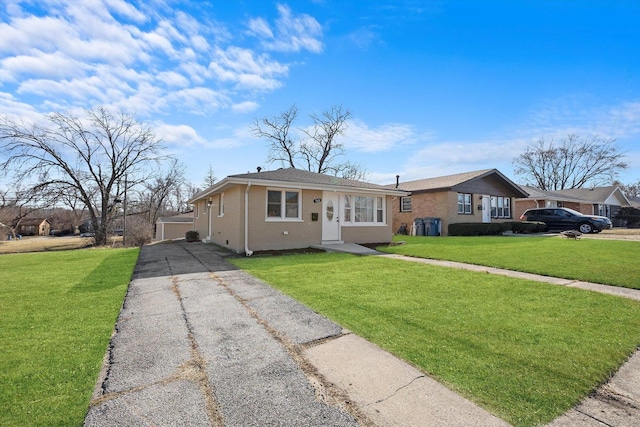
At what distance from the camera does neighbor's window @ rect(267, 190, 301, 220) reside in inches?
422

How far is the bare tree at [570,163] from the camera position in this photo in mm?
37225

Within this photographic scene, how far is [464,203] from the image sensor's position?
19438mm

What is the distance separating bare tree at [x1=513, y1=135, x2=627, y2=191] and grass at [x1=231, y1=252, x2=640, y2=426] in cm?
4470

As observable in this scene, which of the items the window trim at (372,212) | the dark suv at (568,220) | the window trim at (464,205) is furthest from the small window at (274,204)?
the dark suv at (568,220)

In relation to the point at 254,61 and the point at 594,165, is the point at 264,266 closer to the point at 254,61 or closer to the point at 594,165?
the point at 254,61

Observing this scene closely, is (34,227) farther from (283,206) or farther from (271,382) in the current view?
(271,382)

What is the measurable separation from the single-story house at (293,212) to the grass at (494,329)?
4.38 m

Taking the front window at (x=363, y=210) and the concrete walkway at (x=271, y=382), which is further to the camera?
the front window at (x=363, y=210)

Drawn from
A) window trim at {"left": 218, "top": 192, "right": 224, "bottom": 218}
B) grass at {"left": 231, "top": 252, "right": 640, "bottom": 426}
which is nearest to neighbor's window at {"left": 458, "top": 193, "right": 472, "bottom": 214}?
A: grass at {"left": 231, "top": 252, "right": 640, "bottom": 426}

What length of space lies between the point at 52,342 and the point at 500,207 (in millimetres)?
24392

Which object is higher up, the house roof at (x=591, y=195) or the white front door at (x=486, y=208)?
the house roof at (x=591, y=195)

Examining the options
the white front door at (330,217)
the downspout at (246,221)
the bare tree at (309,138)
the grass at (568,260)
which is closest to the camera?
the grass at (568,260)

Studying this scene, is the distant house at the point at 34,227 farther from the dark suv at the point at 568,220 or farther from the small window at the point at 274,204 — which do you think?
the dark suv at the point at 568,220

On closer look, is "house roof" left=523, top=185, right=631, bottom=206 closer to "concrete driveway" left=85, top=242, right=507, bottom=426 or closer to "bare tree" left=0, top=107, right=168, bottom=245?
"concrete driveway" left=85, top=242, right=507, bottom=426
